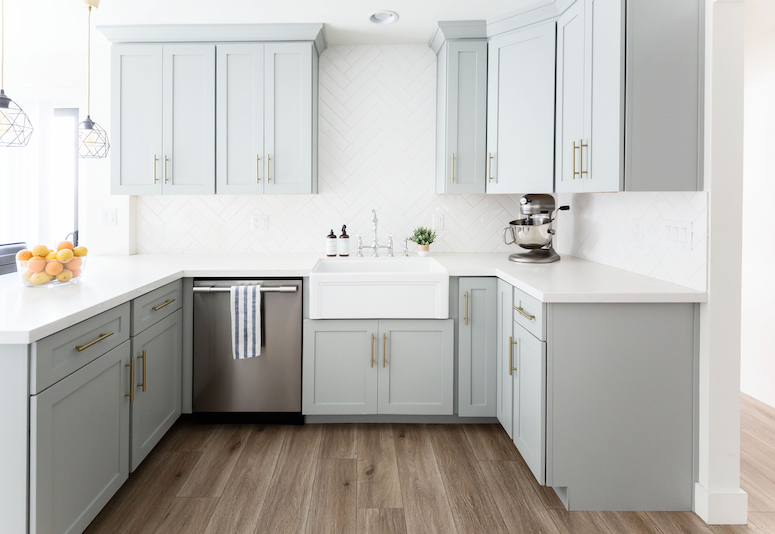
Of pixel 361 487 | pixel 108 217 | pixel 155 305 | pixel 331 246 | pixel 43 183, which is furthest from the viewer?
pixel 43 183

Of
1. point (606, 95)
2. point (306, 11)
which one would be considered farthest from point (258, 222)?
point (606, 95)

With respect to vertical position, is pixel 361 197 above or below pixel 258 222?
above

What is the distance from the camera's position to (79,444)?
1611 mm

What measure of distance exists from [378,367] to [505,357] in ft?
2.21

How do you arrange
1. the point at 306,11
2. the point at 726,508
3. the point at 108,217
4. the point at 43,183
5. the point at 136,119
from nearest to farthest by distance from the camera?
1. the point at 726,508
2. the point at 306,11
3. the point at 136,119
4. the point at 108,217
5. the point at 43,183

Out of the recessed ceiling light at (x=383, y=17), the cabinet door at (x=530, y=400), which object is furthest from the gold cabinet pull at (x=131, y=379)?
the recessed ceiling light at (x=383, y=17)

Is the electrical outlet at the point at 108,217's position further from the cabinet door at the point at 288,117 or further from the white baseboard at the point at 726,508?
the white baseboard at the point at 726,508

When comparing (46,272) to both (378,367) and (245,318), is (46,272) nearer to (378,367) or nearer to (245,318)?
(245,318)

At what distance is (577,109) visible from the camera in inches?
92.3

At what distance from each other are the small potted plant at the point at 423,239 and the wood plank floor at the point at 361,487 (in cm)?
113

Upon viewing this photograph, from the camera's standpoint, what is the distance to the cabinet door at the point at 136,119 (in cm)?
296

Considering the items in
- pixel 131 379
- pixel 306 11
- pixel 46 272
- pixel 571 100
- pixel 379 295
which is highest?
pixel 306 11

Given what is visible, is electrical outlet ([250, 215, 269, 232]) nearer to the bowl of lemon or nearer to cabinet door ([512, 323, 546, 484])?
the bowl of lemon

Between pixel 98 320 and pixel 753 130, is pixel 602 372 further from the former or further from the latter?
pixel 753 130
